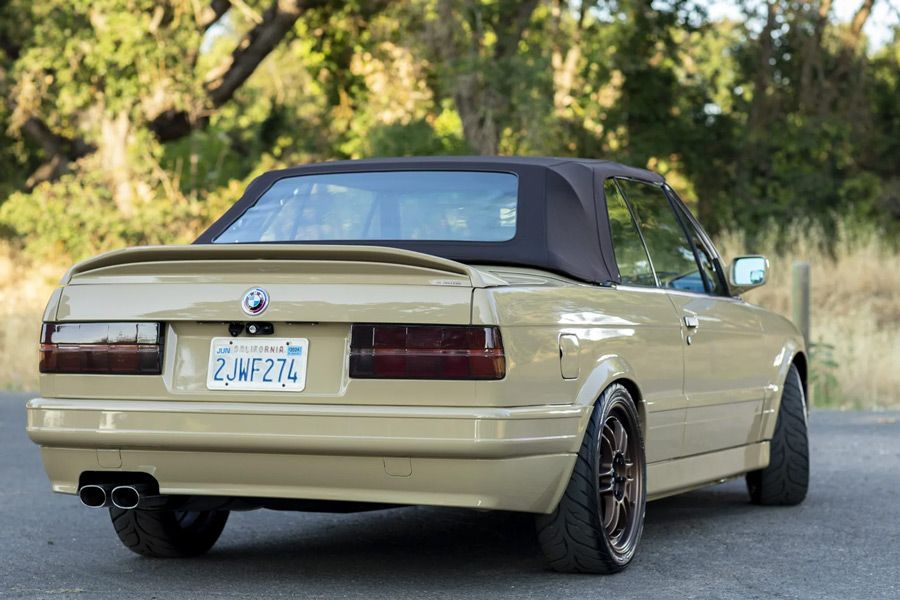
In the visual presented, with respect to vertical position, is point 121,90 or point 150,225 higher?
point 121,90

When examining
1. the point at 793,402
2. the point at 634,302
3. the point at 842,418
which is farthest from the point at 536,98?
the point at 634,302

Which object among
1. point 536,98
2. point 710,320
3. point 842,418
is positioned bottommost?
point 842,418

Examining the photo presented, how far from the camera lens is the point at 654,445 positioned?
18.9ft

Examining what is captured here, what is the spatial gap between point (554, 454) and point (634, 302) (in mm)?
999

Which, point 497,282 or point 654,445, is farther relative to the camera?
point 654,445

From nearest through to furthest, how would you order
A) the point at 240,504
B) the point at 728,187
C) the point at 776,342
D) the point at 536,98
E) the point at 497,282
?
the point at 497,282, the point at 240,504, the point at 776,342, the point at 536,98, the point at 728,187

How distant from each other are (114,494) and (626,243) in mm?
2298

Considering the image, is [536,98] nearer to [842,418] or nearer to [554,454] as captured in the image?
[842,418]

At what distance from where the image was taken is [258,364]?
15.9 feet

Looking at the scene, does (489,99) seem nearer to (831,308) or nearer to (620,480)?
(831,308)

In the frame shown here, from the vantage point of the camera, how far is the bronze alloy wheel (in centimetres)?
534

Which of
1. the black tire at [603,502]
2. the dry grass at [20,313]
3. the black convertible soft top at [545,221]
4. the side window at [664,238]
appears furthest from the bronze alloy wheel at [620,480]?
the dry grass at [20,313]

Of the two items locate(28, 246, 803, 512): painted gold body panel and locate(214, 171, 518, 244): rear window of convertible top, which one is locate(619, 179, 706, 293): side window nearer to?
locate(214, 171, 518, 244): rear window of convertible top

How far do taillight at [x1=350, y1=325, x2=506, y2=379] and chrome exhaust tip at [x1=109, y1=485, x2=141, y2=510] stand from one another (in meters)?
0.93
